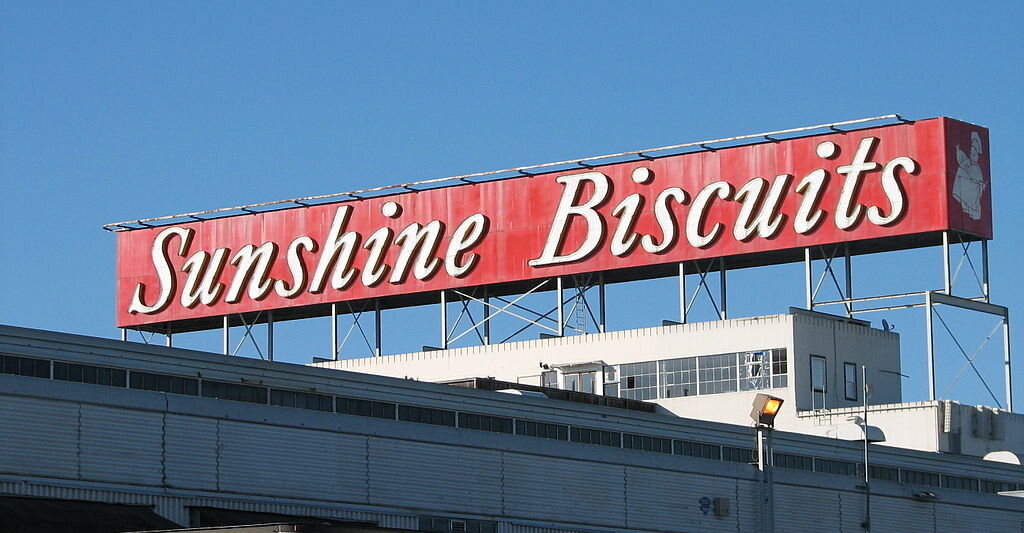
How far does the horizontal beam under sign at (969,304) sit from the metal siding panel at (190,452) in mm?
37419

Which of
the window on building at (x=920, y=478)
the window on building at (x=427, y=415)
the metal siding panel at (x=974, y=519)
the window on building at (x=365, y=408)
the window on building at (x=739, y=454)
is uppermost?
the window on building at (x=365, y=408)

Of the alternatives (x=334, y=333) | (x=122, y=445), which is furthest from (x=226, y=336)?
(x=122, y=445)

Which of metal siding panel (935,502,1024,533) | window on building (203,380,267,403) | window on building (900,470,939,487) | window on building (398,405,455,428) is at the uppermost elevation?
window on building (203,380,267,403)

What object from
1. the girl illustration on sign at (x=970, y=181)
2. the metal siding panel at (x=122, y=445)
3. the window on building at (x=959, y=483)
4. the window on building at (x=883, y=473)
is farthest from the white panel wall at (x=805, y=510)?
the metal siding panel at (x=122, y=445)

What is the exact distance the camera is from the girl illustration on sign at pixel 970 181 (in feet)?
232

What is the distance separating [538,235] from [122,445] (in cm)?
4141

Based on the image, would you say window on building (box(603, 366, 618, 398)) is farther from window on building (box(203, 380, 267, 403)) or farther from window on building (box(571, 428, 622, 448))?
window on building (box(203, 380, 267, 403))

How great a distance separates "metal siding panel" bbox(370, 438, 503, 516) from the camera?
1758 inches

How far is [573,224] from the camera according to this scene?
77812 millimetres

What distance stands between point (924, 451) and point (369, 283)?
28.2 m

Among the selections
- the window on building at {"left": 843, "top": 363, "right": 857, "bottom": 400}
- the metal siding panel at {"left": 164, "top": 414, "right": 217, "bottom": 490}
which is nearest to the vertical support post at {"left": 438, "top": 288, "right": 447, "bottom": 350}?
the window on building at {"left": 843, "top": 363, "right": 857, "bottom": 400}

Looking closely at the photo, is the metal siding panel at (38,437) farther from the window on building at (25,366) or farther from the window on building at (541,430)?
the window on building at (541,430)

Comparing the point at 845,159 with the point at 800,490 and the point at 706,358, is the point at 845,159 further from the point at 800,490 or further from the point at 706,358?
the point at 800,490

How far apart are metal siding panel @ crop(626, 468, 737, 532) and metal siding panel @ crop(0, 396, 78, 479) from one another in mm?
17820
